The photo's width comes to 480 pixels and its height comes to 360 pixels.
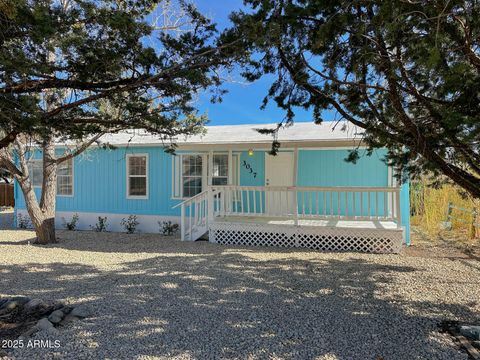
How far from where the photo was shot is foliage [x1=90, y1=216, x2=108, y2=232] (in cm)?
1160

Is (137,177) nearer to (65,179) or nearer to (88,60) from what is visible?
(65,179)

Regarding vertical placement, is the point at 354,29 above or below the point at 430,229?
above

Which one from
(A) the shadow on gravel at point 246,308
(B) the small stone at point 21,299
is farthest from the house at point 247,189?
(B) the small stone at point 21,299

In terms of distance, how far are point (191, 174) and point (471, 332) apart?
8701 millimetres

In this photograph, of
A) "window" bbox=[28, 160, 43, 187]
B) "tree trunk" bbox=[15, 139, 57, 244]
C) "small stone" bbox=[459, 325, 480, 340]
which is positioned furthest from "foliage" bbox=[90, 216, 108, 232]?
"small stone" bbox=[459, 325, 480, 340]

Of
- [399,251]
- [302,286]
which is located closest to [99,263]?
[302,286]

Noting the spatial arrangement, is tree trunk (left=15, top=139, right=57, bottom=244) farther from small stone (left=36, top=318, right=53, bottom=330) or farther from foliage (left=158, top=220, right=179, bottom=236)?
small stone (left=36, top=318, right=53, bottom=330)

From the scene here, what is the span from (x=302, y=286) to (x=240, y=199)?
5534 millimetres

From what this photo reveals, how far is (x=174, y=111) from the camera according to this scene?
5488 mm

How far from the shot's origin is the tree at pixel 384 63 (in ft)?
10.3

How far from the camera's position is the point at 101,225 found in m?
11.6

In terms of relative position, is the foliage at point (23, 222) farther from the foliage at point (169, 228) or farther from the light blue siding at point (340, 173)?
A: the light blue siding at point (340, 173)

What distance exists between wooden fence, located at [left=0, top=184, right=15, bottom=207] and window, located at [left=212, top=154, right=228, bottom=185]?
1747 cm

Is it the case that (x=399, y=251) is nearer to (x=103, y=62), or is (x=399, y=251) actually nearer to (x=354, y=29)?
(x=354, y=29)
